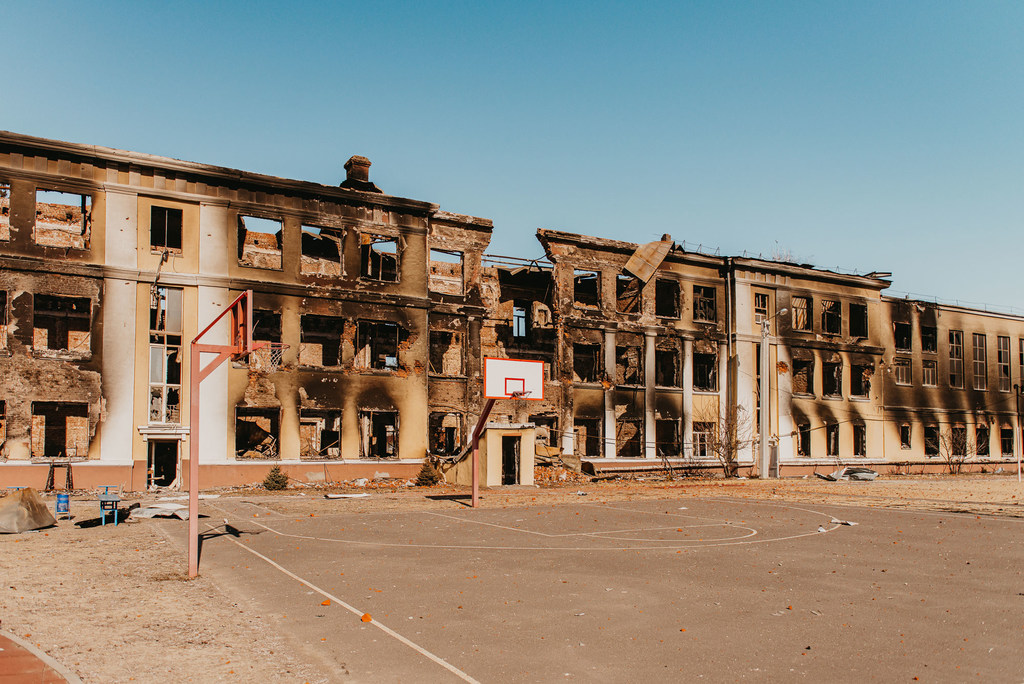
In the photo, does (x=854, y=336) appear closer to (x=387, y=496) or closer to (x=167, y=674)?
(x=387, y=496)

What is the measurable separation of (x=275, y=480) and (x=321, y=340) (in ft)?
25.4

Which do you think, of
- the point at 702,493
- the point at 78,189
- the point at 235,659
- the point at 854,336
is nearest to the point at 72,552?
the point at 235,659

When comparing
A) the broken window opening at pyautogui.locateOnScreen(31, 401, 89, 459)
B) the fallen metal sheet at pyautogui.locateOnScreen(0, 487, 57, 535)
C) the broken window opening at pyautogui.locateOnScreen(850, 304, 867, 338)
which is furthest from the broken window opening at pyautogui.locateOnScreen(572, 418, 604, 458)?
the fallen metal sheet at pyautogui.locateOnScreen(0, 487, 57, 535)

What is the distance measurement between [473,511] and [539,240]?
2159 cm

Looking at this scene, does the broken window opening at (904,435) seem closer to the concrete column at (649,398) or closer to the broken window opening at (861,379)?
the broken window opening at (861,379)

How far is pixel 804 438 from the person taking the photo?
50062mm

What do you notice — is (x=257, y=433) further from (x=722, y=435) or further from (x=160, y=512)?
(x=722, y=435)

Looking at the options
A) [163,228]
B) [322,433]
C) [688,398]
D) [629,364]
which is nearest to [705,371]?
[688,398]

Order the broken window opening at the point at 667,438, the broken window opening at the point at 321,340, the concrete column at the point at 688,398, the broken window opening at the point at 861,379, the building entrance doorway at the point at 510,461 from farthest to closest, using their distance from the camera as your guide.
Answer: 1. the broken window opening at the point at 861,379
2. the concrete column at the point at 688,398
3. the broken window opening at the point at 667,438
4. the broken window opening at the point at 321,340
5. the building entrance doorway at the point at 510,461

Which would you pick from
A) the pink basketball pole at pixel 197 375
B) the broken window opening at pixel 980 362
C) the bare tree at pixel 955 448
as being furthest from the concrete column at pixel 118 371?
the broken window opening at pixel 980 362

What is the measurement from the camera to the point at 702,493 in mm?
33094

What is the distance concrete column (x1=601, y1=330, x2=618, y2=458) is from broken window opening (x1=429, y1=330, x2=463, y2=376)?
318 inches

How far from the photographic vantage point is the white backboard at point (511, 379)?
29.1 m

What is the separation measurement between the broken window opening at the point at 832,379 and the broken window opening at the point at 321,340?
3027cm
